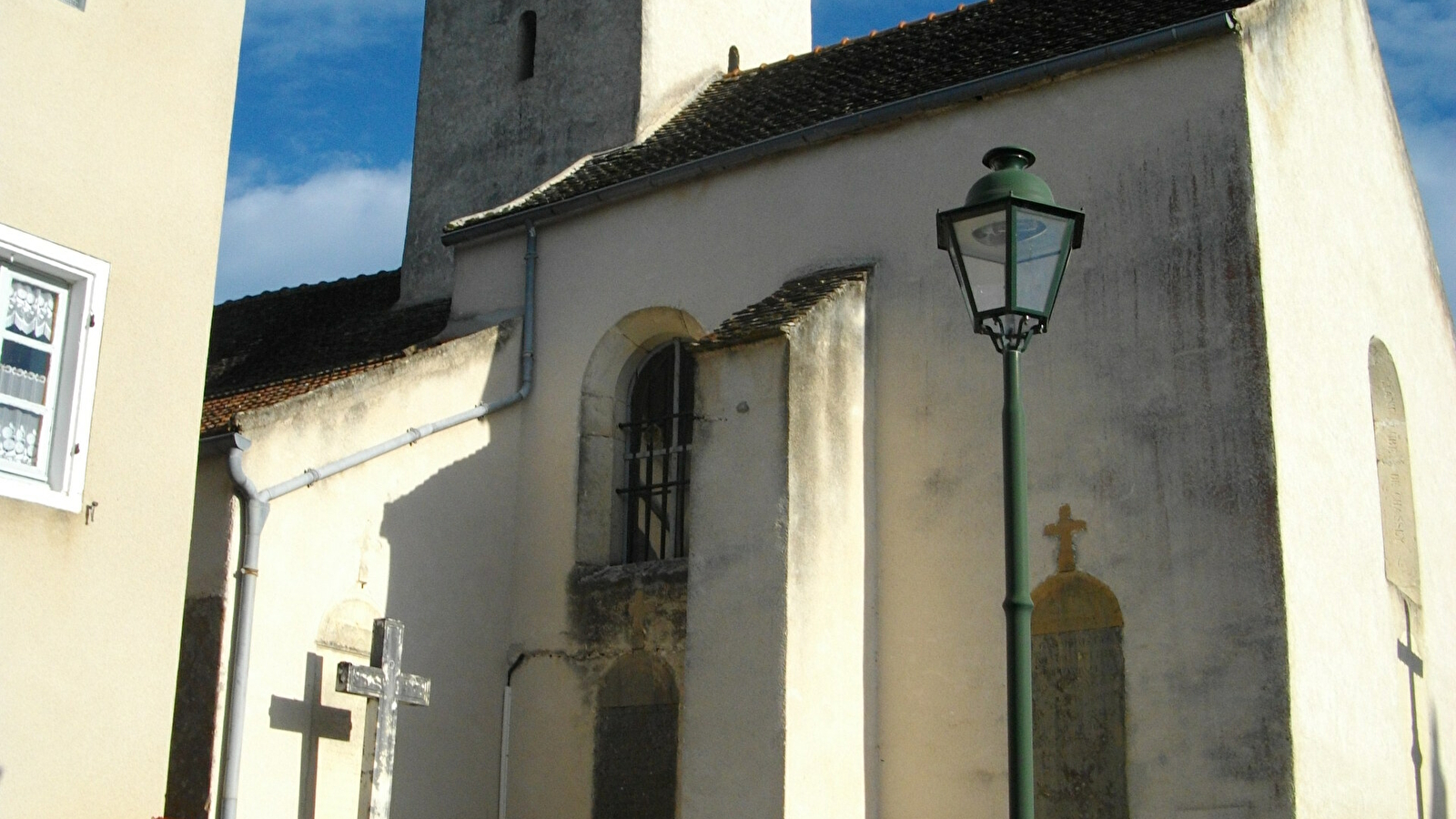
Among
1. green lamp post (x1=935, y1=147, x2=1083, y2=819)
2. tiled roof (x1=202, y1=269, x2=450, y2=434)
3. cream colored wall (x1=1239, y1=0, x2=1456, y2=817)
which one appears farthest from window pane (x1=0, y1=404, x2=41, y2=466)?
cream colored wall (x1=1239, y1=0, x2=1456, y2=817)

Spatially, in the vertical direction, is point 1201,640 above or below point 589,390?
below

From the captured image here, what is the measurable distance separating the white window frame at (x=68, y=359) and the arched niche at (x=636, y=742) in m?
6.31

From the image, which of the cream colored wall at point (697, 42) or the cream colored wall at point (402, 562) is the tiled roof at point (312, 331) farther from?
the cream colored wall at point (697, 42)

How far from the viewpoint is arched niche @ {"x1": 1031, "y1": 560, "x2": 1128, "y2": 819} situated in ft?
37.9

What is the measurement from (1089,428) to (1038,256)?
4.83 m

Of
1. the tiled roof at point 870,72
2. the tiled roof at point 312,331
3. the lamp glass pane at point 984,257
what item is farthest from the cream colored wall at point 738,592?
the lamp glass pane at point 984,257

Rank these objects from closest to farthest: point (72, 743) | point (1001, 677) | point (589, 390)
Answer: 1. point (72, 743)
2. point (1001, 677)
3. point (589, 390)

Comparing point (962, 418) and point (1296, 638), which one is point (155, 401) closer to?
point (962, 418)

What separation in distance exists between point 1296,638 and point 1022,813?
16.2ft

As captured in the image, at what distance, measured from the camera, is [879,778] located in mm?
12453

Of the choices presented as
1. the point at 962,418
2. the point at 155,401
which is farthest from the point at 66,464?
the point at 962,418

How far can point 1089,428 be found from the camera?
12258 mm

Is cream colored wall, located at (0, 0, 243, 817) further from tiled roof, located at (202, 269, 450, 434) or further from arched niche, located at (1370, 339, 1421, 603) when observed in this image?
arched niche, located at (1370, 339, 1421, 603)

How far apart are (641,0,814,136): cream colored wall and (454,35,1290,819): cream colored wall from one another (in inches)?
143
